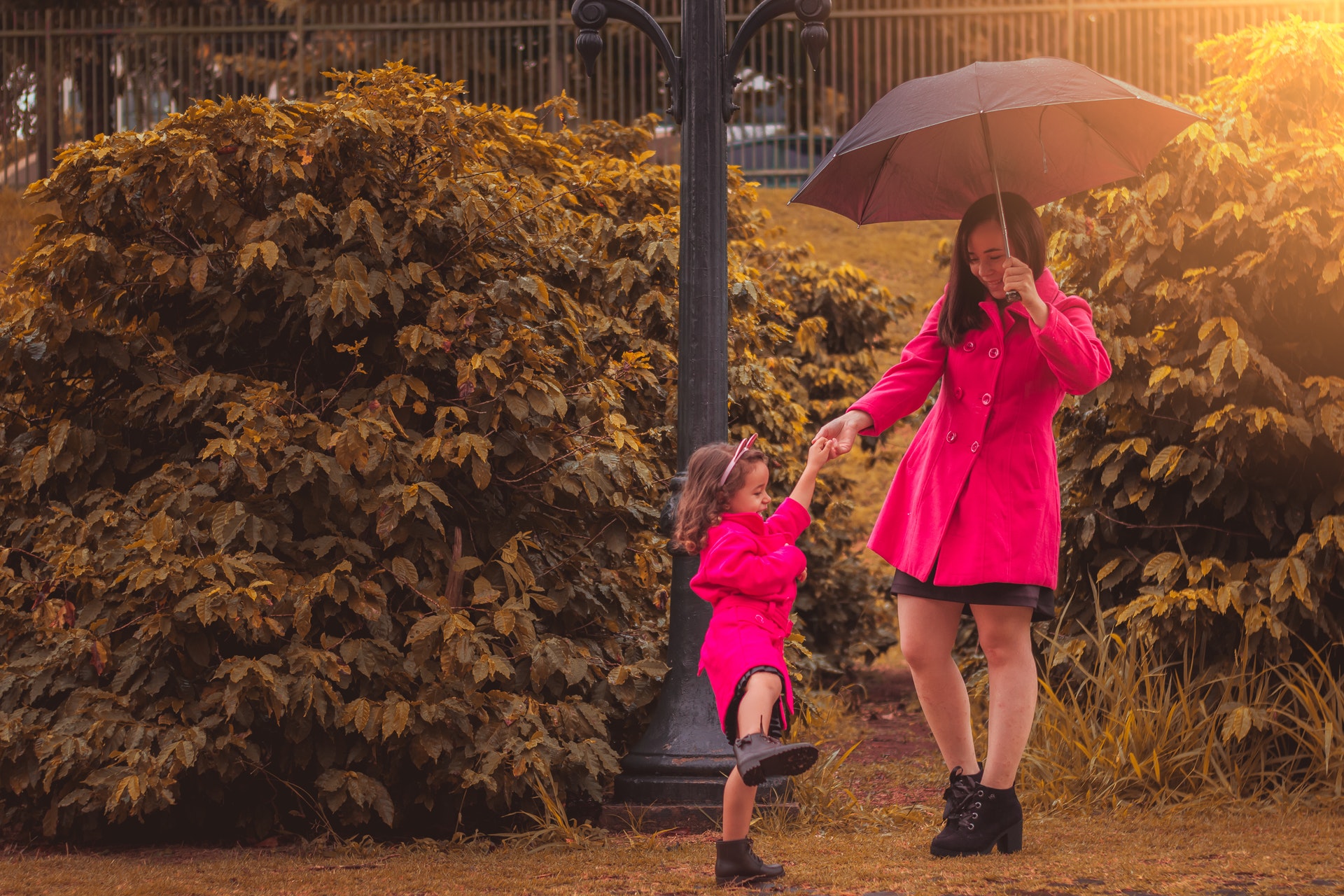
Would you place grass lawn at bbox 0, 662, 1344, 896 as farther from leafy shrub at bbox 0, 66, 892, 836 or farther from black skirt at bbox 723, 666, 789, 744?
black skirt at bbox 723, 666, 789, 744

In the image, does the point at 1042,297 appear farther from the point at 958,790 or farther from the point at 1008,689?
the point at 958,790

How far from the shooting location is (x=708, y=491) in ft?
10.9

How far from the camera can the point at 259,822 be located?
3.96 m

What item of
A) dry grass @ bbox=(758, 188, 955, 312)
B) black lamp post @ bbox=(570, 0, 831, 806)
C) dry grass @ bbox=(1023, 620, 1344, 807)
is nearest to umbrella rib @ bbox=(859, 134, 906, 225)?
black lamp post @ bbox=(570, 0, 831, 806)

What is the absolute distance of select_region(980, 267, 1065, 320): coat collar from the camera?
336 cm

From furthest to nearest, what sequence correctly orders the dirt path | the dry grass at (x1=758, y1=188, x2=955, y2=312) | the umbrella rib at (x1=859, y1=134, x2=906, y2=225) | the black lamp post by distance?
the dry grass at (x1=758, y1=188, x2=955, y2=312)
the dirt path
the black lamp post
the umbrella rib at (x1=859, y1=134, x2=906, y2=225)

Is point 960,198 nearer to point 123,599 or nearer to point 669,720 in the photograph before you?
point 669,720

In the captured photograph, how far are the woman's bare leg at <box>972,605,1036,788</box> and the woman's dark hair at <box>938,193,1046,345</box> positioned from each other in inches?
31.5

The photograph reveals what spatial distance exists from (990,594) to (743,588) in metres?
A: 0.69

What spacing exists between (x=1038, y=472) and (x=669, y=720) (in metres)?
1.57

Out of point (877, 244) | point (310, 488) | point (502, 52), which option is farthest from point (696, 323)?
point (877, 244)

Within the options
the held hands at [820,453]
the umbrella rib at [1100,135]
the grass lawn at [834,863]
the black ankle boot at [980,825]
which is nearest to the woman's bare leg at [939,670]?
the black ankle boot at [980,825]

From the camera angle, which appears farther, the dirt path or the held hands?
the dirt path

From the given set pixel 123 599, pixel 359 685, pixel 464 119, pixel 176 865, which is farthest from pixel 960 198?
pixel 176 865
